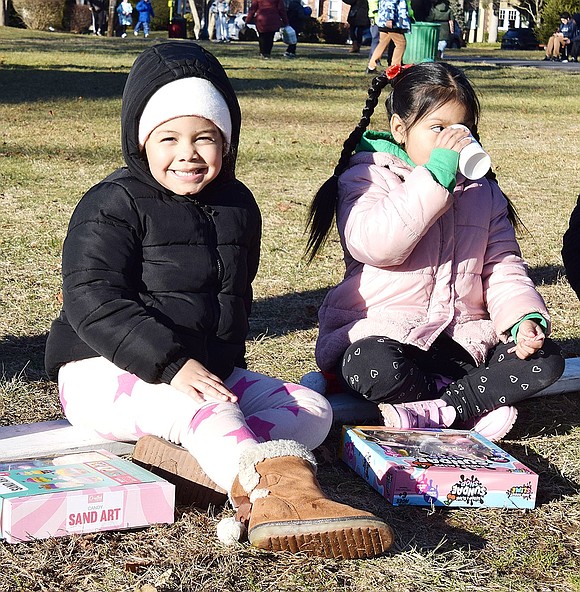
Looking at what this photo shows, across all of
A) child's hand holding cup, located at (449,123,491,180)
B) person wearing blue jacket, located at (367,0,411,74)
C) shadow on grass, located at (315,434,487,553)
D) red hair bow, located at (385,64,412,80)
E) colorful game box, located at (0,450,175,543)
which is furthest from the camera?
person wearing blue jacket, located at (367,0,411,74)

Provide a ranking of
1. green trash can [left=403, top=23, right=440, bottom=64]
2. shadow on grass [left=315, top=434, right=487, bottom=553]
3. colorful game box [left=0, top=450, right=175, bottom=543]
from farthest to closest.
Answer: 1. green trash can [left=403, top=23, right=440, bottom=64]
2. shadow on grass [left=315, top=434, right=487, bottom=553]
3. colorful game box [left=0, top=450, right=175, bottom=543]

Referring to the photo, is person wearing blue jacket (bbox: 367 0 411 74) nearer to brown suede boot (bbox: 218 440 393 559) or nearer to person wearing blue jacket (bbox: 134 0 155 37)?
brown suede boot (bbox: 218 440 393 559)

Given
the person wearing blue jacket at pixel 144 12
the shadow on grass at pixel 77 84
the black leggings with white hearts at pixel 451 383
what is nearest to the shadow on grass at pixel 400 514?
the black leggings with white hearts at pixel 451 383

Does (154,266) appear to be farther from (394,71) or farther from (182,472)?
(394,71)

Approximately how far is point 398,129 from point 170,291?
3.33 feet

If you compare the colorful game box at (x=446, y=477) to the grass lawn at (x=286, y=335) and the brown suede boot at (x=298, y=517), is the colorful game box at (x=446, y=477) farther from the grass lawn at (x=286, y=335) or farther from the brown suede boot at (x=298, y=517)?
the brown suede boot at (x=298, y=517)

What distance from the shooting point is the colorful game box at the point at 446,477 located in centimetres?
266

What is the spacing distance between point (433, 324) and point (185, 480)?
102 centimetres

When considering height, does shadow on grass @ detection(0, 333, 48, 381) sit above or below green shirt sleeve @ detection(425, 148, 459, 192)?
below

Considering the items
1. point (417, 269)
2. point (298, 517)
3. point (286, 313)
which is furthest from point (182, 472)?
point (286, 313)

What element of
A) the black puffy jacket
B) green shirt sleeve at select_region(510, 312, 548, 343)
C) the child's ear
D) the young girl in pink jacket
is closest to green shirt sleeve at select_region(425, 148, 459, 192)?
the young girl in pink jacket

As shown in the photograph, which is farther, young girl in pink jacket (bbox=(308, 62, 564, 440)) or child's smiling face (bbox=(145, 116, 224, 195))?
young girl in pink jacket (bbox=(308, 62, 564, 440))

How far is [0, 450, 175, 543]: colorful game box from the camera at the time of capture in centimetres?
230

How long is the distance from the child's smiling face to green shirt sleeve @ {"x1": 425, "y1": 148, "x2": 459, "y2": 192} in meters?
0.66
